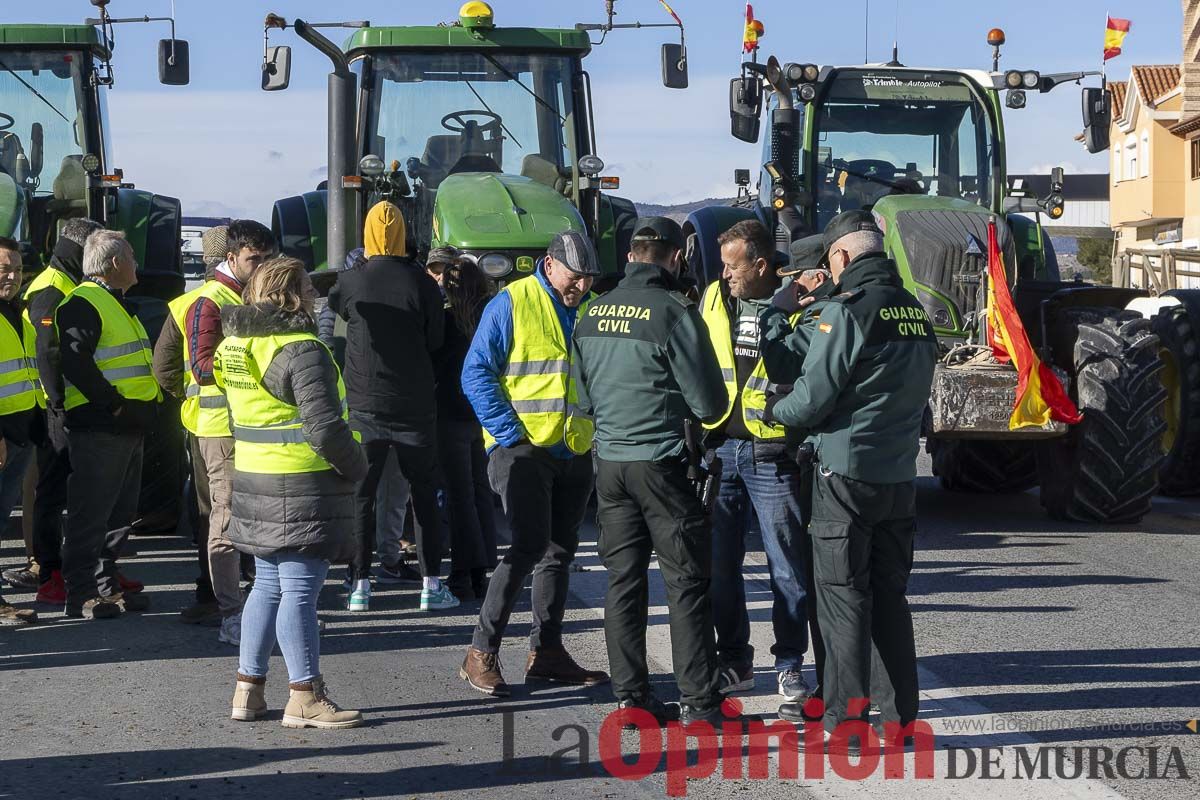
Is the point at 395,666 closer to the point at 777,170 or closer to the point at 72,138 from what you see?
the point at 777,170

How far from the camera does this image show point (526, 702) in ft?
20.6

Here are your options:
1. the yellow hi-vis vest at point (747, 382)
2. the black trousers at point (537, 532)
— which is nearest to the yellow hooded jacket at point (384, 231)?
the black trousers at point (537, 532)

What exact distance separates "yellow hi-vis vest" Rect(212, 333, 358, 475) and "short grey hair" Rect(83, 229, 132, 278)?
187 cm

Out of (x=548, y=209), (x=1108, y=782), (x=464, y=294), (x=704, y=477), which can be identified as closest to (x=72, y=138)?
(x=548, y=209)

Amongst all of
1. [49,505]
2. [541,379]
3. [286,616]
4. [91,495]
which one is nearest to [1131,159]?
[49,505]

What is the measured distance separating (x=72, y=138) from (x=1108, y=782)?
352 inches

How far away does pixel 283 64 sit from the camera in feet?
36.5

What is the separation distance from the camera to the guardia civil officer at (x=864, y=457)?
5473mm

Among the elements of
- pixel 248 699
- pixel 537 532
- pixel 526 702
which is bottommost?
pixel 526 702

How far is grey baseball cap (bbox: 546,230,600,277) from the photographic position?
21.0 feet

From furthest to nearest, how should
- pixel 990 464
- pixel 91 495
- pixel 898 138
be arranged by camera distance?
1. pixel 990 464
2. pixel 898 138
3. pixel 91 495

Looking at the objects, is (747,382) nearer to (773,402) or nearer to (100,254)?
(773,402)

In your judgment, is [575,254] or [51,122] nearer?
[575,254]

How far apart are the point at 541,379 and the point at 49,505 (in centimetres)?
314
